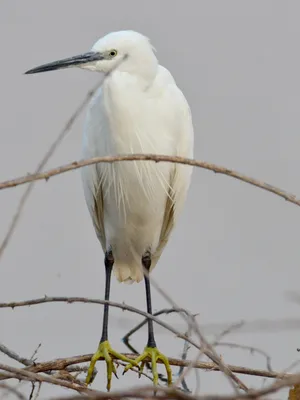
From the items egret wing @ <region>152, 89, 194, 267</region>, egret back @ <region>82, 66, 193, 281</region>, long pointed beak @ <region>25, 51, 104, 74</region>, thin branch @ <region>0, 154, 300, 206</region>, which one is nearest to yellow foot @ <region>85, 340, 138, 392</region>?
egret back @ <region>82, 66, 193, 281</region>

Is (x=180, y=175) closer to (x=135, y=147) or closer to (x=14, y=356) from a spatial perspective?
(x=135, y=147)

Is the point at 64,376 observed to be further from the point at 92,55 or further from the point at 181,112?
the point at 181,112

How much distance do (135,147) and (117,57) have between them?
12.4 inches

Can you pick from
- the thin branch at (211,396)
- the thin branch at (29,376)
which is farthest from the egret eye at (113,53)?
the thin branch at (211,396)

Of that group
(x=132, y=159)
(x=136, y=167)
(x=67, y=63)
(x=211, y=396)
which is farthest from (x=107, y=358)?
(x=211, y=396)

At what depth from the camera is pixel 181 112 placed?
2564 mm

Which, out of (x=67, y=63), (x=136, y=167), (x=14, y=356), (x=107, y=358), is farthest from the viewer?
(x=136, y=167)

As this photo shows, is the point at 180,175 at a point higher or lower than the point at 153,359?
higher

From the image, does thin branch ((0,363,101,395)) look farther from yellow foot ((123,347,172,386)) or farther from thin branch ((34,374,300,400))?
yellow foot ((123,347,172,386))

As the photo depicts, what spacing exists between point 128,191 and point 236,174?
1408 millimetres

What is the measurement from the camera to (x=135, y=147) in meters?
2.47

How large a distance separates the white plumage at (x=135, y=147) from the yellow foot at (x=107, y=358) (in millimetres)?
326

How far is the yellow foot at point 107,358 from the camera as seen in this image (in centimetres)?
229

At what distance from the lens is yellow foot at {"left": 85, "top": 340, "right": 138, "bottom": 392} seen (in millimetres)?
2291
